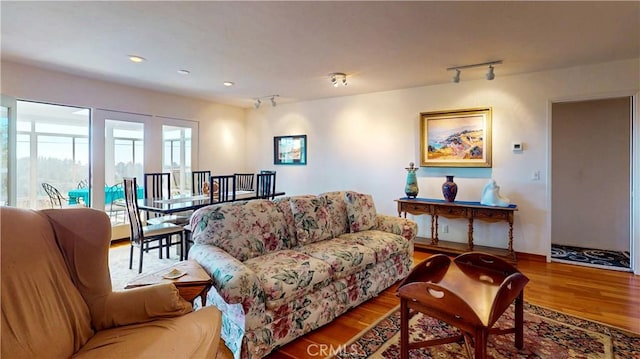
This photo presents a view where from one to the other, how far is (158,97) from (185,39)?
280 cm

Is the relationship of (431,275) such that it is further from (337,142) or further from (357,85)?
(337,142)

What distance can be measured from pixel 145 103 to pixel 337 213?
385 centimetres

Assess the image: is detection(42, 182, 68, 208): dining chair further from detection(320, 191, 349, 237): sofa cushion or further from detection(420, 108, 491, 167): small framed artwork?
detection(420, 108, 491, 167): small framed artwork

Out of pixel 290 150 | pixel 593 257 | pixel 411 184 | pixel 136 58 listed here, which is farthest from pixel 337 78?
pixel 593 257

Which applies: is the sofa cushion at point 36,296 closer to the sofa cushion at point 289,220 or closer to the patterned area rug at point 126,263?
the sofa cushion at point 289,220

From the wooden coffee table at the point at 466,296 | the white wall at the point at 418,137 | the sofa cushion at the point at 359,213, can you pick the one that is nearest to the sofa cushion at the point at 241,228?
the sofa cushion at the point at 359,213

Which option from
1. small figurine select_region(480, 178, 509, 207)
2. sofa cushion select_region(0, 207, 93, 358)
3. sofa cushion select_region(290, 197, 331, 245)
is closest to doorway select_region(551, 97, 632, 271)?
small figurine select_region(480, 178, 509, 207)

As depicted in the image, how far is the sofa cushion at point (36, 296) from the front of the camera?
1193 millimetres

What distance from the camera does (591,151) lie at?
15.3ft

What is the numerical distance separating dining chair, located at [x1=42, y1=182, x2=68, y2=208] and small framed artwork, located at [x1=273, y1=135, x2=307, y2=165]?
349 centimetres

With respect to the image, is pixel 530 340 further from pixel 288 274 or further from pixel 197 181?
pixel 197 181

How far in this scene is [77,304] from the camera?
1441 mm

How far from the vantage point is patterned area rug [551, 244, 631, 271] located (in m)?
3.91

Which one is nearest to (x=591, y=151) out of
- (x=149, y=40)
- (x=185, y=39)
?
(x=185, y=39)
